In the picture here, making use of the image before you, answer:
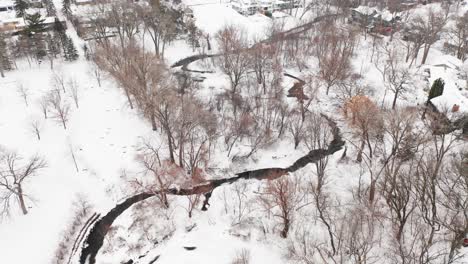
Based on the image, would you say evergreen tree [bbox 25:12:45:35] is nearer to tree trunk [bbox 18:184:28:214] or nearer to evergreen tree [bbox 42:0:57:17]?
evergreen tree [bbox 42:0:57:17]

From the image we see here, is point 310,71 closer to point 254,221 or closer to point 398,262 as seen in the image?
point 254,221

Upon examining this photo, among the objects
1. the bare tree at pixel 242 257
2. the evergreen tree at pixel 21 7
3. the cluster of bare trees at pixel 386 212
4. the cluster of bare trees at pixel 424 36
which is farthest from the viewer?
the evergreen tree at pixel 21 7

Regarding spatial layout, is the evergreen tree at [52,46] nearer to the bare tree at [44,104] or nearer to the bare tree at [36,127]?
the bare tree at [44,104]

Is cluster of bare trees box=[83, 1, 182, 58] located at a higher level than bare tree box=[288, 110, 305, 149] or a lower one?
higher

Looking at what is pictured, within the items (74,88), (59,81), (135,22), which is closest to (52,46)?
(59,81)

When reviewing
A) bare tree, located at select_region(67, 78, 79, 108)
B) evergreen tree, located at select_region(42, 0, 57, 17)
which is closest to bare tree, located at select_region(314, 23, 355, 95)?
bare tree, located at select_region(67, 78, 79, 108)

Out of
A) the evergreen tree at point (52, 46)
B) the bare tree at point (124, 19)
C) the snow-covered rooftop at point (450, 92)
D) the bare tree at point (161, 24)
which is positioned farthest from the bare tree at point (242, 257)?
the evergreen tree at point (52, 46)

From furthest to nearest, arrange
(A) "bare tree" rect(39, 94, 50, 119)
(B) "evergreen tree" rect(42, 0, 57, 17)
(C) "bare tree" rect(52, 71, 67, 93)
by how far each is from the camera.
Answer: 1. (B) "evergreen tree" rect(42, 0, 57, 17)
2. (C) "bare tree" rect(52, 71, 67, 93)
3. (A) "bare tree" rect(39, 94, 50, 119)
